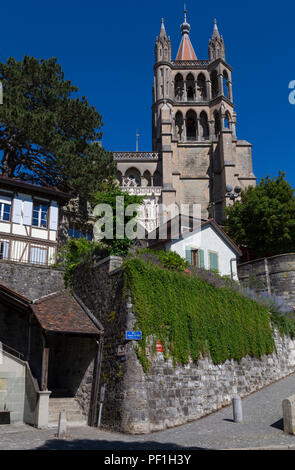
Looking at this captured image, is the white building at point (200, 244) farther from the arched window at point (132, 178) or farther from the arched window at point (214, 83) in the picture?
the arched window at point (214, 83)

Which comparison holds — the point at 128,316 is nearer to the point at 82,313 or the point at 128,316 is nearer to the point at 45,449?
the point at 82,313

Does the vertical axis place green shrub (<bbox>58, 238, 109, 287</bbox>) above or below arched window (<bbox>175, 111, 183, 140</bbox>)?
below

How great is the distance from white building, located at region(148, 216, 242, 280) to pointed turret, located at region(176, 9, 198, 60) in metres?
45.4

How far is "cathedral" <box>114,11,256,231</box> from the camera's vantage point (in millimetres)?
45844

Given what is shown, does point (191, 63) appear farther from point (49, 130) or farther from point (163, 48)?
point (49, 130)

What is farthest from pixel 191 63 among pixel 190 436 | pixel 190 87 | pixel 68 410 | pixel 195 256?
pixel 190 436

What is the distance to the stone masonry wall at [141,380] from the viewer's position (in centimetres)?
1247

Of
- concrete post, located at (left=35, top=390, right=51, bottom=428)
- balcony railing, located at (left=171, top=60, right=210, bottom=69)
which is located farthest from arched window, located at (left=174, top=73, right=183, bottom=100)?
concrete post, located at (left=35, top=390, right=51, bottom=428)

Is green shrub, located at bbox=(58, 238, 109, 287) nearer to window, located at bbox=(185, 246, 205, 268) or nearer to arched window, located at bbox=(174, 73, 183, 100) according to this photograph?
window, located at bbox=(185, 246, 205, 268)

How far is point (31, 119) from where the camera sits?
982 inches

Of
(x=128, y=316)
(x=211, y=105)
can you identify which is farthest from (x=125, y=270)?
(x=211, y=105)

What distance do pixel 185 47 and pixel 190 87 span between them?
11431 millimetres

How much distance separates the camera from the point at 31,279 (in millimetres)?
18078

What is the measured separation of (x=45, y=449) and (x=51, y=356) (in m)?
7.25
